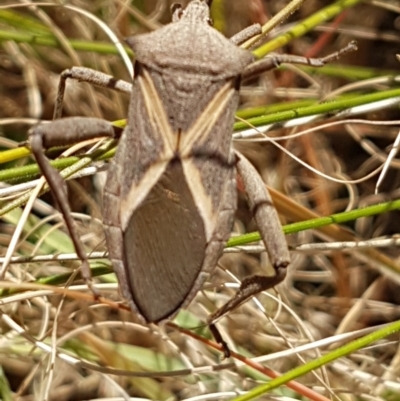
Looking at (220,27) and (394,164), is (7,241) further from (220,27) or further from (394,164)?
(394,164)

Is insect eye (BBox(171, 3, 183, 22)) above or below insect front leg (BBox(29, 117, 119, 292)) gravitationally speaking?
above

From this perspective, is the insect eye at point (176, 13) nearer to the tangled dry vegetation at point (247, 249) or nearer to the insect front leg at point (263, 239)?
the tangled dry vegetation at point (247, 249)

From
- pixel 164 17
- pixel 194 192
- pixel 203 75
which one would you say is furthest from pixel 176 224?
pixel 164 17

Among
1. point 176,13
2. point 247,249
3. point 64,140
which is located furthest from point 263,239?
point 176,13

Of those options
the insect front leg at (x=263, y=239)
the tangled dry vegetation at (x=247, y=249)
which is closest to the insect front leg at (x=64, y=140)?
the tangled dry vegetation at (x=247, y=249)

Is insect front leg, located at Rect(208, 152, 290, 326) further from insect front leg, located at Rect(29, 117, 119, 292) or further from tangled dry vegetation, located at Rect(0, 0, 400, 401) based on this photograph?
insect front leg, located at Rect(29, 117, 119, 292)

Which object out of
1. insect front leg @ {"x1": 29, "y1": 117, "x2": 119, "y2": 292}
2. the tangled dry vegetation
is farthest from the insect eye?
insect front leg @ {"x1": 29, "y1": 117, "x2": 119, "y2": 292}
